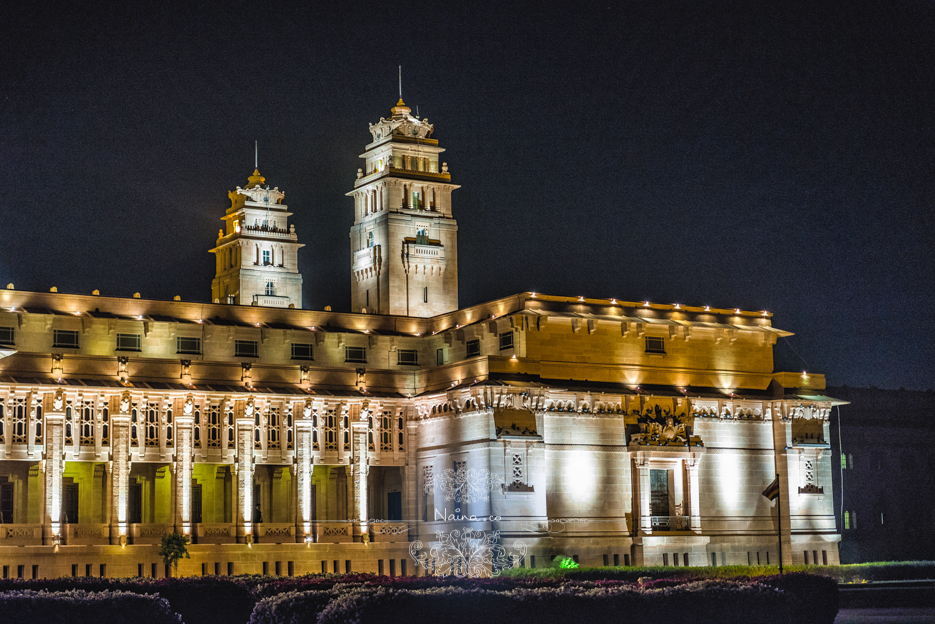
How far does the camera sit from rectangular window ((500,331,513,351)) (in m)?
85.1

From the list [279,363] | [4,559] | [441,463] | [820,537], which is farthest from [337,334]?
[820,537]

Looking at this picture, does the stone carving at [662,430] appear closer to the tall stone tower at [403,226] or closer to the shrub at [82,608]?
the tall stone tower at [403,226]

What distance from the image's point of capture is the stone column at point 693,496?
84.8 meters

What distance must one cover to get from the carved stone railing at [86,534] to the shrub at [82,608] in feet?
106

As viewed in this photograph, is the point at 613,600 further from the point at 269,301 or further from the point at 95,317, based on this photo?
the point at 269,301

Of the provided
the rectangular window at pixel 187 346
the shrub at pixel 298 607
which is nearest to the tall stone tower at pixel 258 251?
the rectangular window at pixel 187 346

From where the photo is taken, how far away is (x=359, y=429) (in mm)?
83438

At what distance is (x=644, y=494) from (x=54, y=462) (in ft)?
110

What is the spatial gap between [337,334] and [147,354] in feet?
40.2

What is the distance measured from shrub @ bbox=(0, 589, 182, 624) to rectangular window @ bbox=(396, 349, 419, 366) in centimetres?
4907

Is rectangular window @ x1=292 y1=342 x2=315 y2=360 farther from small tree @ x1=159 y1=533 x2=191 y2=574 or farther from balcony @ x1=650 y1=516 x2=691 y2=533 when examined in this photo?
balcony @ x1=650 y1=516 x2=691 y2=533

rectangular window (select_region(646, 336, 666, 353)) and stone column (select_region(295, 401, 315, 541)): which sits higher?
rectangular window (select_region(646, 336, 666, 353))
